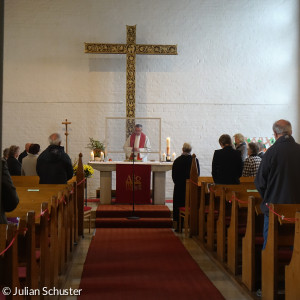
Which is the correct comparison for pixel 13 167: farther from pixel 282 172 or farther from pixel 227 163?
pixel 282 172

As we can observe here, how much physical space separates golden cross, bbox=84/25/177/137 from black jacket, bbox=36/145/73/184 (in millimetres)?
5096

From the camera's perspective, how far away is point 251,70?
13039 millimetres

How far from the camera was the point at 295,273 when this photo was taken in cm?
363

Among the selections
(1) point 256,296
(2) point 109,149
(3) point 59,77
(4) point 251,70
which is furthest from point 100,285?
(4) point 251,70

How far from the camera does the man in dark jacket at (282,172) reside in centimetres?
461

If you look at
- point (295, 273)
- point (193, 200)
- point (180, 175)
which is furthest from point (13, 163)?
point (295, 273)

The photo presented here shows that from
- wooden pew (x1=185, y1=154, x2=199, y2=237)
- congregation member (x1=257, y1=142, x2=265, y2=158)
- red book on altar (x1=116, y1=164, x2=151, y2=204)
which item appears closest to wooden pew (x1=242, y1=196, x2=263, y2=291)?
wooden pew (x1=185, y1=154, x2=199, y2=237)

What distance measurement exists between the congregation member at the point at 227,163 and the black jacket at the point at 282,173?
2485 mm

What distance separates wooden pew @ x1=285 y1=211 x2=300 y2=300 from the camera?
141 inches

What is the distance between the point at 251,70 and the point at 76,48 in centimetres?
503

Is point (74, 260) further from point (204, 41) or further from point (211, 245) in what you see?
point (204, 41)

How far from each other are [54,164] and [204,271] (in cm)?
298

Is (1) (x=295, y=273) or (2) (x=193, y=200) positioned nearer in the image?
(1) (x=295, y=273)

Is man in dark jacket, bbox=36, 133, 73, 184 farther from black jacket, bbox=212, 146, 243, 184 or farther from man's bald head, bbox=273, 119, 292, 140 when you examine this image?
man's bald head, bbox=273, 119, 292, 140
